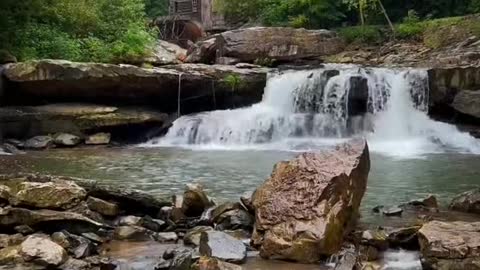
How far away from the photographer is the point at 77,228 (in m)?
6.43

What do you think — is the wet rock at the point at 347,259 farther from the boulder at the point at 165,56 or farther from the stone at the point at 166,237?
the boulder at the point at 165,56

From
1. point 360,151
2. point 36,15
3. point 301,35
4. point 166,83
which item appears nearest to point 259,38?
point 301,35

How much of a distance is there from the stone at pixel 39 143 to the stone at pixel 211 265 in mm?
10623

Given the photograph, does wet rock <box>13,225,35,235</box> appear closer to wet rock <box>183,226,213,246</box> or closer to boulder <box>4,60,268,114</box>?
wet rock <box>183,226,213,246</box>

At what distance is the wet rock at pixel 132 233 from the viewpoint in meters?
6.48

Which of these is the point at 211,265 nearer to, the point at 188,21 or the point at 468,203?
the point at 468,203

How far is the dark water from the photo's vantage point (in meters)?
9.34

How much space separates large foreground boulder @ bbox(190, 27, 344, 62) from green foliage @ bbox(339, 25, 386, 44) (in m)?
0.72

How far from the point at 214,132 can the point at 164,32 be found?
647 inches

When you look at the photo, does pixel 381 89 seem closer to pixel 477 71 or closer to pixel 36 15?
pixel 477 71

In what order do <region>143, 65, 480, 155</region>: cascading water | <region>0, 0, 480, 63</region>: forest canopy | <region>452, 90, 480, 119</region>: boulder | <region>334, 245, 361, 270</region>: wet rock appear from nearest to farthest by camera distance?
<region>334, 245, 361, 270</region>: wet rock → <region>452, 90, 480, 119</region>: boulder → <region>143, 65, 480, 155</region>: cascading water → <region>0, 0, 480, 63</region>: forest canopy

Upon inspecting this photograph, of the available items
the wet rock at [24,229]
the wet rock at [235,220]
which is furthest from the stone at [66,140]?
the wet rock at [235,220]

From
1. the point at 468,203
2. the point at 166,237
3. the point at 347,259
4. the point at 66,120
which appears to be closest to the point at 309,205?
the point at 347,259

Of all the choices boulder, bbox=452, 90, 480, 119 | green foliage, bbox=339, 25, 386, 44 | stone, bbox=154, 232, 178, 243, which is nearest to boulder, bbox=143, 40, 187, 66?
green foliage, bbox=339, 25, 386, 44
